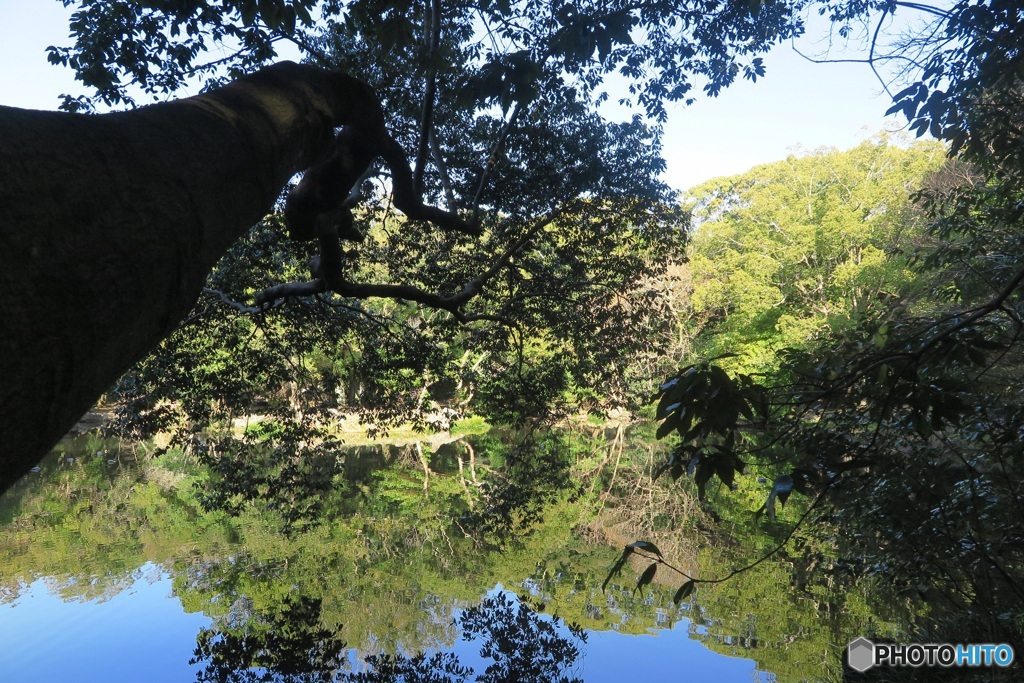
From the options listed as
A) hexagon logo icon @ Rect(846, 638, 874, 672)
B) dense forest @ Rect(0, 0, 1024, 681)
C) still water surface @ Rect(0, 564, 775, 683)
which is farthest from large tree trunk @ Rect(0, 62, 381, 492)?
still water surface @ Rect(0, 564, 775, 683)

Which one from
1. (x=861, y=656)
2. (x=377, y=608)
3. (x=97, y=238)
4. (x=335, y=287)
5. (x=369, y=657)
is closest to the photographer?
(x=97, y=238)

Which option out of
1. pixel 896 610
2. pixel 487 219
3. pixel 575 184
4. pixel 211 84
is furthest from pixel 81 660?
pixel 896 610

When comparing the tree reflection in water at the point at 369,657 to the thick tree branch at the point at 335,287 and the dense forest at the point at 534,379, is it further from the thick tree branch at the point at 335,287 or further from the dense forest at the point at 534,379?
the thick tree branch at the point at 335,287

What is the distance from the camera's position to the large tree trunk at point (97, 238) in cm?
63

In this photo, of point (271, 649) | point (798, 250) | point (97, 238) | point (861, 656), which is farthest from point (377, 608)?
point (798, 250)

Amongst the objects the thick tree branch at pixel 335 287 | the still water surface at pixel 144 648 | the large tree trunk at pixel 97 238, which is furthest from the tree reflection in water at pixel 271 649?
the large tree trunk at pixel 97 238

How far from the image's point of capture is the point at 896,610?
5.36 metres

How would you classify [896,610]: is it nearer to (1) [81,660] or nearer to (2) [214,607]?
(2) [214,607]

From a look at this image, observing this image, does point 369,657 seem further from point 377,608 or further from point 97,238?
point 97,238

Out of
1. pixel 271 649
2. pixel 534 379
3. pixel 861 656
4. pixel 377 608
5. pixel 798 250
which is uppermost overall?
pixel 798 250

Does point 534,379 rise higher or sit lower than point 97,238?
higher

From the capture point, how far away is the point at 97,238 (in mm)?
720

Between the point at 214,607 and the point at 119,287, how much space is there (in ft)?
21.9

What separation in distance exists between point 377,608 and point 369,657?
1042mm
